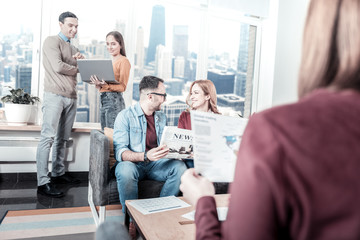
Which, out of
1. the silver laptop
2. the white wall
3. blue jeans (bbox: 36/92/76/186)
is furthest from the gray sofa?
the white wall

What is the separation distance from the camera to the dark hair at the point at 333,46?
495mm

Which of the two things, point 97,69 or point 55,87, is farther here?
point 55,87

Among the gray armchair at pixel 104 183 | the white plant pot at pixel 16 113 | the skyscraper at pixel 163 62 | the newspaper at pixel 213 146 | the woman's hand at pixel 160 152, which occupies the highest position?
the skyscraper at pixel 163 62

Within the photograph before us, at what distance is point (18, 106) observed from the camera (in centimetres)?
368

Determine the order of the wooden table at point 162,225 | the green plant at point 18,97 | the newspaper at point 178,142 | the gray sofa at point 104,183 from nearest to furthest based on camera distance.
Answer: the wooden table at point 162,225 → the newspaper at point 178,142 → the gray sofa at point 104,183 → the green plant at point 18,97

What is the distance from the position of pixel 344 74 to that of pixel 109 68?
2.86m

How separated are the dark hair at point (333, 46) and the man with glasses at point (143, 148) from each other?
1844mm

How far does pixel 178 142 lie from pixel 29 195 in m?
1.85

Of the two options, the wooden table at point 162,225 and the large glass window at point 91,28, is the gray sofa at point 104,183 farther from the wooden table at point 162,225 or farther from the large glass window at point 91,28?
the large glass window at point 91,28

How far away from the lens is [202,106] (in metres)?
3.15

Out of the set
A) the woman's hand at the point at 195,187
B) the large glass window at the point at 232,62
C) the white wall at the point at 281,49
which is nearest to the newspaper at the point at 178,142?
the woman's hand at the point at 195,187

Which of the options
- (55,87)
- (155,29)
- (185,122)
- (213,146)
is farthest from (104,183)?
(155,29)

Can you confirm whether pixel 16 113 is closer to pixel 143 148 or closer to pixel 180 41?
pixel 143 148

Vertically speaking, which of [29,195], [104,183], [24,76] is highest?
[24,76]
